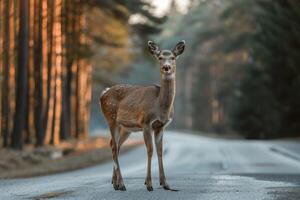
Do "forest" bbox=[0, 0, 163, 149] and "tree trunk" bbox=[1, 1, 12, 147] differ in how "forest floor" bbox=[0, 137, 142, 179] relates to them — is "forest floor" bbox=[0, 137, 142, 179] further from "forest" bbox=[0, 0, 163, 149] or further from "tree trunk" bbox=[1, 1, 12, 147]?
"tree trunk" bbox=[1, 1, 12, 147]

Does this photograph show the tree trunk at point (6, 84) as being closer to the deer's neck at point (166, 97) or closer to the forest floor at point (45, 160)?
the forest floor at point (45, 160)

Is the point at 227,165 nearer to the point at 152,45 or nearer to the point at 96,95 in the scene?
the point at 152,45

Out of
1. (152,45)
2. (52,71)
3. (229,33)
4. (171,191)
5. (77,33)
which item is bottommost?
(171,191)

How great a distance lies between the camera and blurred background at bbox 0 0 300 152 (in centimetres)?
3444

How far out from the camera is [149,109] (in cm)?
1368

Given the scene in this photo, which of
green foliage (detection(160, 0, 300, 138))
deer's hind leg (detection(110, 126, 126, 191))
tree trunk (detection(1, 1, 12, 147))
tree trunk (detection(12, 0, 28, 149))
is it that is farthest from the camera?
green foliage (detection(160, 0, 300, 138))

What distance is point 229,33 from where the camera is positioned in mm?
76812

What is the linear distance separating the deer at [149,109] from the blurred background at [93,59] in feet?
50.4

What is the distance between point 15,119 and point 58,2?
1100cm

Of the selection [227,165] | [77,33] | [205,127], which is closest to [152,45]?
[227,165]

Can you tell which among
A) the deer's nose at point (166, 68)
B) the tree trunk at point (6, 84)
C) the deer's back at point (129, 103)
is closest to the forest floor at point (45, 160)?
the tree trunk at point (6, 84)

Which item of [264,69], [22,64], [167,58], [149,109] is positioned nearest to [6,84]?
[22,64]

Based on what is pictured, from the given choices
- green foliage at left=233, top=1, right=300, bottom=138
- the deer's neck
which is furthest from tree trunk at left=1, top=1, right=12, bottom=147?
the deer's neck

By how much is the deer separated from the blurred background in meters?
15.3
